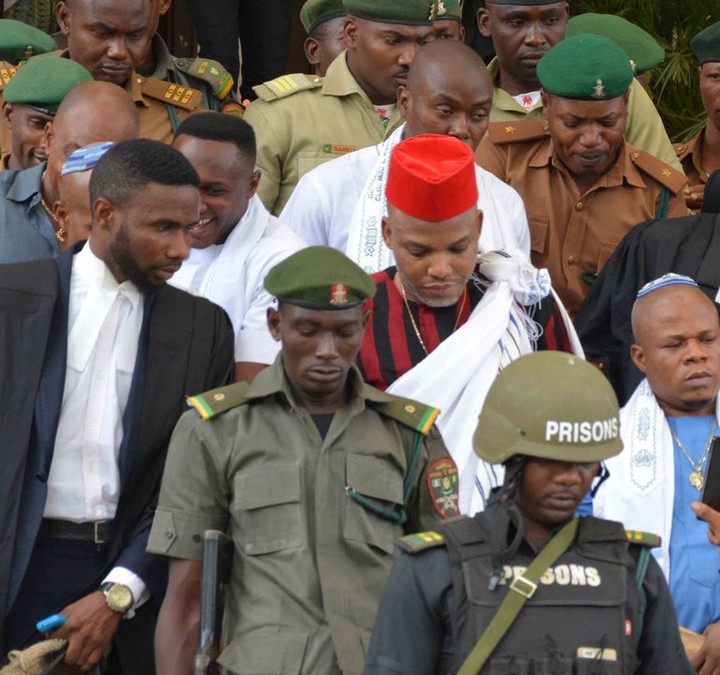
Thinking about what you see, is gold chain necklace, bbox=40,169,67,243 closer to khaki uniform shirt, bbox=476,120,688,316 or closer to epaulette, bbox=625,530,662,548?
khaki uniform shirt, bbox=476,120,688,316

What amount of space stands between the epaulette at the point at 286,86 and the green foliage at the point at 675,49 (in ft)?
7.69

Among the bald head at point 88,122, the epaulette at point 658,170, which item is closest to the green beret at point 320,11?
the epaulette at point 658,170

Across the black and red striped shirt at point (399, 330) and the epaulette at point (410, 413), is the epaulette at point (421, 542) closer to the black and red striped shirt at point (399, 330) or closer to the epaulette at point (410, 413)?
the epaulette at point (410, 413)

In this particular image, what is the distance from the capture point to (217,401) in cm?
475

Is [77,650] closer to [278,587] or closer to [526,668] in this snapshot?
[278,587]

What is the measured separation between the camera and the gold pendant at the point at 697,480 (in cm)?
540

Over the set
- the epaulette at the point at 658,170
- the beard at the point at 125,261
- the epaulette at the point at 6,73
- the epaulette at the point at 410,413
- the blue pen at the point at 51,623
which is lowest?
the blue pen at the point at 51,623

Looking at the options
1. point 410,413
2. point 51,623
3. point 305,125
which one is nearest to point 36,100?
point 305,125

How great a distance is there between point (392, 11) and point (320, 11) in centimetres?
130

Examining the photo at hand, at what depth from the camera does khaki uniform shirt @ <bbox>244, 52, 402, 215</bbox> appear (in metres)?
7.25

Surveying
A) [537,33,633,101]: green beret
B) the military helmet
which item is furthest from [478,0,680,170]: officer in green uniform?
the military helmet

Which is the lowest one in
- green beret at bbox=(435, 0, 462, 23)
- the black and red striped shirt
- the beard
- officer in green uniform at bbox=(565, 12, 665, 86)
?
the black and red striped shirt

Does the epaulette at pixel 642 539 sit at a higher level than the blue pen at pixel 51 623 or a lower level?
higher

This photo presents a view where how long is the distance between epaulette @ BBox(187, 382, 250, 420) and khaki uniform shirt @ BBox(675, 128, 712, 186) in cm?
351
